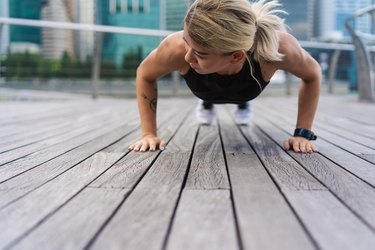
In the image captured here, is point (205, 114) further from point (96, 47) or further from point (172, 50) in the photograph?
point (96, 47)

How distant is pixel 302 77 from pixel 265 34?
0.40 meters

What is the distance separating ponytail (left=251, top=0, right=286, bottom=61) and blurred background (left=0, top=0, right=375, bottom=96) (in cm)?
381

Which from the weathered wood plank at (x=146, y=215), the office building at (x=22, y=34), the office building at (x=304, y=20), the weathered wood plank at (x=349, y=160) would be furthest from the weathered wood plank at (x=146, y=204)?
the office building at (x=304, y=20)

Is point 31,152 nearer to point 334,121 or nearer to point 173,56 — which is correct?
point 173,56

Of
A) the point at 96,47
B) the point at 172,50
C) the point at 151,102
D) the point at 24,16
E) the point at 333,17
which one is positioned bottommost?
the point at 151,102

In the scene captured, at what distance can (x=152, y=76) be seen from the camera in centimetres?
205

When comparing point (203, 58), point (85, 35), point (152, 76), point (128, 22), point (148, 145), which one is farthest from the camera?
point (128, 22)

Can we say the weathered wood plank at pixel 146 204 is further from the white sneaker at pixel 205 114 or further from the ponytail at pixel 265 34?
the white sneaker at pixel 205 114

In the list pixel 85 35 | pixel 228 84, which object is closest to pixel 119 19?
pixel 85 35

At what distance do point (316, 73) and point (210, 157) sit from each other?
671 millimetres

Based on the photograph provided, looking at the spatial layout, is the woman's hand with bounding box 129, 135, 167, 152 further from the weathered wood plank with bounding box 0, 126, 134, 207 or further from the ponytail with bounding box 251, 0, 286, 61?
the ponytail with bounding box 251, 0, 286, 61

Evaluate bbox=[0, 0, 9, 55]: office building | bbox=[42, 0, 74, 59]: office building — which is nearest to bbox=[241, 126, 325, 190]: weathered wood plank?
bbox=[0, 0, 9, 55]: office building

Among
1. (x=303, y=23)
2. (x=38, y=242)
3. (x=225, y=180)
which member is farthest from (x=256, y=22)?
(x=303, y=23)

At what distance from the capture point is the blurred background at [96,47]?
604cm
